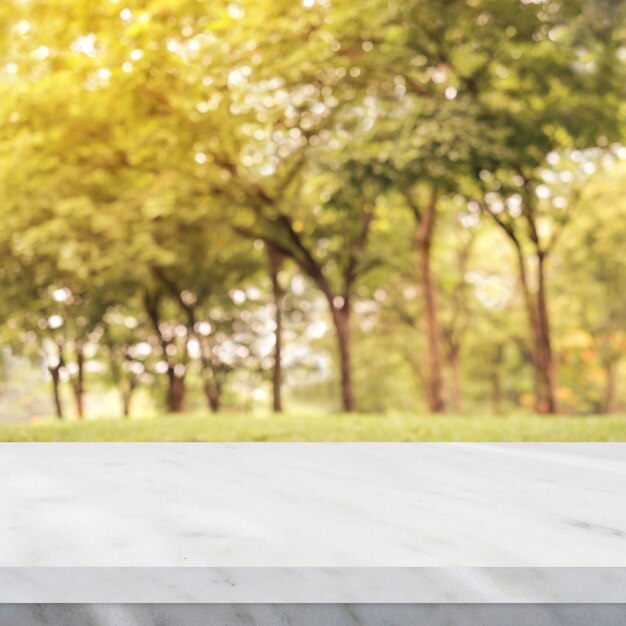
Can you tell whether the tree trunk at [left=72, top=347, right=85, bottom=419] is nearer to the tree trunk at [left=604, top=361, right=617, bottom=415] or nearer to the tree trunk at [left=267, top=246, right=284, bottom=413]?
the tree trunk at [left=267, top=246, right=284, bottom=413]

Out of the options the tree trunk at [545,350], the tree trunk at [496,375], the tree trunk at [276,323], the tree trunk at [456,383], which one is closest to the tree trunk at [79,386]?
the tree trunk at [276,323]

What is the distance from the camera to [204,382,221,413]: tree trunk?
26344 millimetres

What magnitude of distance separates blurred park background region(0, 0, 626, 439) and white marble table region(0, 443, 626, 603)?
5.19 metres

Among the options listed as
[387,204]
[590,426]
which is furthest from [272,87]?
[590,426]

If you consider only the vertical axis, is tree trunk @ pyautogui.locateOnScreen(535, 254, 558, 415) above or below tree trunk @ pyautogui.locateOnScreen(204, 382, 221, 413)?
above

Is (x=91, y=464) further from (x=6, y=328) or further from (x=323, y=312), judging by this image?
(x=323, y=312)

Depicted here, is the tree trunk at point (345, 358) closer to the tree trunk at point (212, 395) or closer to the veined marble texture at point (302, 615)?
the tree trunk at point (212, 395)

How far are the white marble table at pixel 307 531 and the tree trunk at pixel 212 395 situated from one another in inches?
882

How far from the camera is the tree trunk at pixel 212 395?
26.3m

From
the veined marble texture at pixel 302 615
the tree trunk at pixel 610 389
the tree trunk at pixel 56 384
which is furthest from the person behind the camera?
the tree trunk at pixel 610 389

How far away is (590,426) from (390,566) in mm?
8356

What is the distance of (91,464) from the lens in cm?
387

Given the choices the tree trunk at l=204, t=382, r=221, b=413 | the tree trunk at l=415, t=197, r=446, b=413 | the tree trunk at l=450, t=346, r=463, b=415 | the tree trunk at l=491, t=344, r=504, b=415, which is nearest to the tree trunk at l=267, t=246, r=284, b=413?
the tree trunk at l=415, t=197, r=446, b=413

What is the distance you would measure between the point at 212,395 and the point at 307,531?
24.5 m
